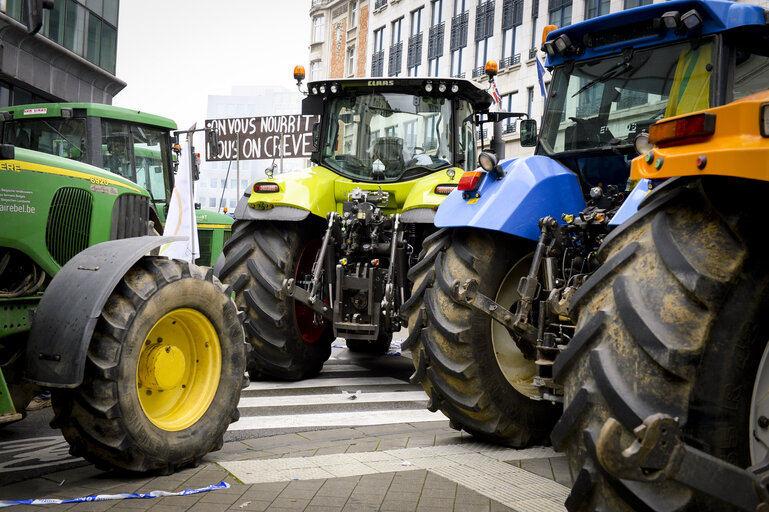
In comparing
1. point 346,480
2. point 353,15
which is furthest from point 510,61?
point 346,480

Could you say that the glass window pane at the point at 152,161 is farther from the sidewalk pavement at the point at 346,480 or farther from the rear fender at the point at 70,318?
the rear fender at the point at 70,318

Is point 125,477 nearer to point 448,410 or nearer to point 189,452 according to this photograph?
point 189,452

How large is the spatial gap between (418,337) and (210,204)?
3692 inches

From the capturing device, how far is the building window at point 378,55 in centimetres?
4566

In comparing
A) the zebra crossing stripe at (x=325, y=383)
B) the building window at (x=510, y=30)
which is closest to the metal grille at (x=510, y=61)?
Answer: the building window at (x=510, y=30)

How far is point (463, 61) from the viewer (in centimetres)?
3716

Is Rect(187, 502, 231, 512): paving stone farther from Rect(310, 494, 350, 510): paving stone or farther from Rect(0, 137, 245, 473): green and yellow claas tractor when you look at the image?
Rect(0, 137, 245, 473): green and yellow claas tractor

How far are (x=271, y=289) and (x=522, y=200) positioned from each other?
3.28 meters

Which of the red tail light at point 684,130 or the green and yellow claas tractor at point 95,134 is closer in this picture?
the red tail light at point 684,130

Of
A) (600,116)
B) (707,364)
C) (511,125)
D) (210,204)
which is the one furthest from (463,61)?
(210,204)

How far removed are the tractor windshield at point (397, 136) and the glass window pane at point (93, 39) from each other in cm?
1531

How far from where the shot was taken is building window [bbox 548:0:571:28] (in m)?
29.7

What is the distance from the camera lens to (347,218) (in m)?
7.67

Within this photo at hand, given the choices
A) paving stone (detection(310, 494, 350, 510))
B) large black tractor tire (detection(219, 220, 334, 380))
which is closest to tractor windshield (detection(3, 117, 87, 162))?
large black tractor tire (detection(219, 220, 334, 380))
